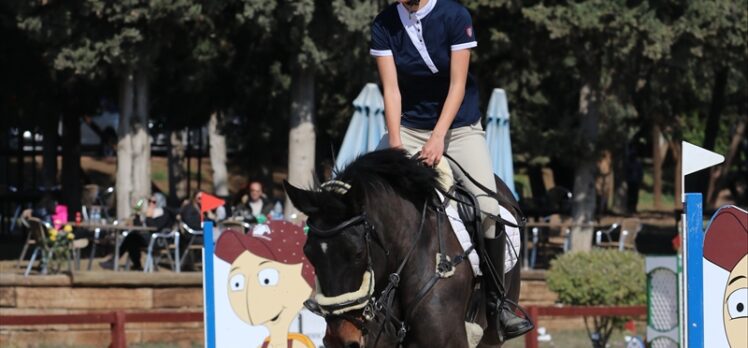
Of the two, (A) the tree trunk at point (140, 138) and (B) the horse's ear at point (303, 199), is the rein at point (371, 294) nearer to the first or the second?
(B) the horse's ear at point (303, 199)

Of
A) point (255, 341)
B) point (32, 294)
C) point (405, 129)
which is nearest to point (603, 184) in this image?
point (32, 294)

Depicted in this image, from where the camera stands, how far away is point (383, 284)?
6664 mm

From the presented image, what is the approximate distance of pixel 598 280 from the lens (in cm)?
1681

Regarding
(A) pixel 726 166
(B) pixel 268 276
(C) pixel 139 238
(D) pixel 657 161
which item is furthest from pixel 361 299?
(D) pixel 657 161

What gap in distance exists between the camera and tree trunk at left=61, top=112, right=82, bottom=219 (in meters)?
28.0

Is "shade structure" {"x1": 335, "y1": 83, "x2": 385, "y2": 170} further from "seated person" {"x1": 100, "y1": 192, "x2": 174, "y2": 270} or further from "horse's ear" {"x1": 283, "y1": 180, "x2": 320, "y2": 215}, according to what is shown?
"horse's ear" {"x1": 283, "y1": 180, "x2": 320, "y2": 215}

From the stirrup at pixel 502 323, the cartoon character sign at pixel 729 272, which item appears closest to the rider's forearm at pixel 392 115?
the stirrup at pixel 502 323

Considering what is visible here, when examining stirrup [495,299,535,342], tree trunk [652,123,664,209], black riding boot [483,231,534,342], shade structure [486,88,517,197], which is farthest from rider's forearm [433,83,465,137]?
tree trunk [652,123,664,209]

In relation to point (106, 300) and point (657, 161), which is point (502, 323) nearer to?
point (106, 300)

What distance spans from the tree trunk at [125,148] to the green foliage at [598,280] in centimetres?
789

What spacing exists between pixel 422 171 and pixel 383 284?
1.98 ft

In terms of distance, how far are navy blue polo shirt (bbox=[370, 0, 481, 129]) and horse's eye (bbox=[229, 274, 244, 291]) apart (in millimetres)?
3297

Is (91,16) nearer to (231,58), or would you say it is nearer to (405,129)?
(231,58)

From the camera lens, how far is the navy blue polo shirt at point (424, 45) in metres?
7.16
